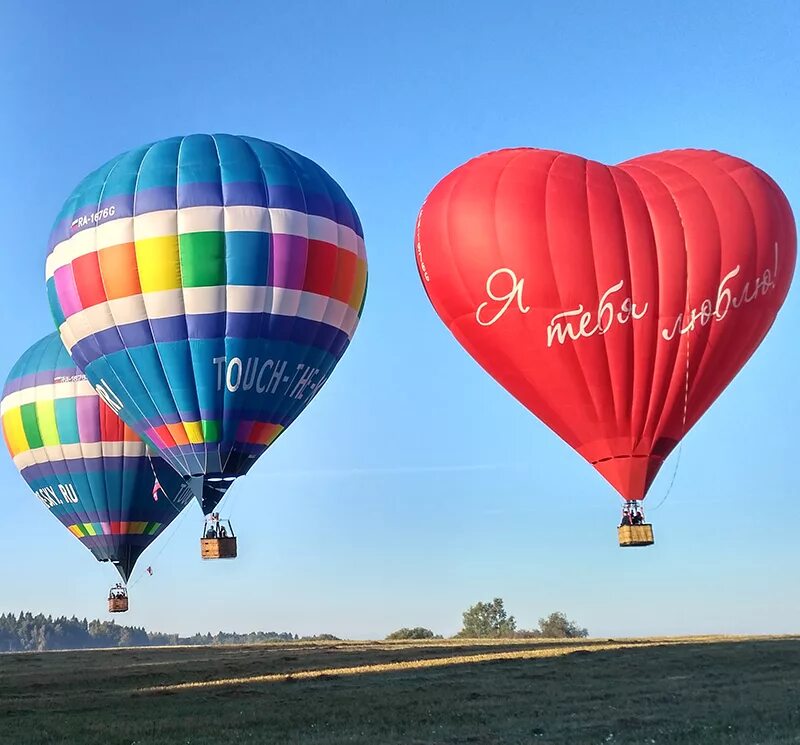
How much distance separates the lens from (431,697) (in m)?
20.3

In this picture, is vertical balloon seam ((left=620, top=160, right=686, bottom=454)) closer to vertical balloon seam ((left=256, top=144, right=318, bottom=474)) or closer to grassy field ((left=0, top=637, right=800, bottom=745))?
grassy field ((left=0, top=637, right=800, bottom=745))

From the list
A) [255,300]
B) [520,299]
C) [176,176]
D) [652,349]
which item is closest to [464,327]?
[520,299]

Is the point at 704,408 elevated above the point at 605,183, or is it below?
below

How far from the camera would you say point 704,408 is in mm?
21672

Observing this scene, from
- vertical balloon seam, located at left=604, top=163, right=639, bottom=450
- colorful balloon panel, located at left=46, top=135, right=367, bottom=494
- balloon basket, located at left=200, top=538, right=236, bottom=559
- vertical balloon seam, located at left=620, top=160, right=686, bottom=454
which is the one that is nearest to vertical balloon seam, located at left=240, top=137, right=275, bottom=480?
colorful balloon panel, located at left=46, top=135, right=367, bottom=494

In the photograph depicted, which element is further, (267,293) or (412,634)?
(412,634)

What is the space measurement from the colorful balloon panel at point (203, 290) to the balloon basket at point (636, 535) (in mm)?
10582

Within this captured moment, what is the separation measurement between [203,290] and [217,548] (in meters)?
6.42

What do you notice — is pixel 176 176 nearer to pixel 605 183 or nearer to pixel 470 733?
pixel 605 183

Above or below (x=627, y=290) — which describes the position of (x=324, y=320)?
above

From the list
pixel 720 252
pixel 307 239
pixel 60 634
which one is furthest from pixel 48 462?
pixel 60 634

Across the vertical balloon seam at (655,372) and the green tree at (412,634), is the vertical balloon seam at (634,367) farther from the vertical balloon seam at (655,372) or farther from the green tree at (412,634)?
the green tree at (412,634)

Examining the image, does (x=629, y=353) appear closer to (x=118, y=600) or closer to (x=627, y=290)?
(x=627, y=290)

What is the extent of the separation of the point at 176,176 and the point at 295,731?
1564 cm
